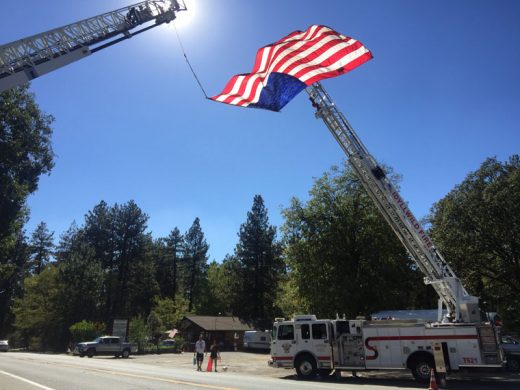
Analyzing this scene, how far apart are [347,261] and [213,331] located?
95.7ft

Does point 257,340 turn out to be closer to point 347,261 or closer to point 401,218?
point 347,261

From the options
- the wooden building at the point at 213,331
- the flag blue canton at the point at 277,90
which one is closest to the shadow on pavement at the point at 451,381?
the flag blue canton at the point at 277,90

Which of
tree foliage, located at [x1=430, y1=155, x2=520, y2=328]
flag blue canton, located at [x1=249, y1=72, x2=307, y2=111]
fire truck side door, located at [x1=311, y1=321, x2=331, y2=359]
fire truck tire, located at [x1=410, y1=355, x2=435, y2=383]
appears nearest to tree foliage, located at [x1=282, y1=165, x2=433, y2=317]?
tree foliage, located at [x1=430, y1=155, x2=520, y2=328]

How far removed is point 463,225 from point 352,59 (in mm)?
25032

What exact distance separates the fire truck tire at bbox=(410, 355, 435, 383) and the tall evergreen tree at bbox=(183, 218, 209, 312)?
6914 cm

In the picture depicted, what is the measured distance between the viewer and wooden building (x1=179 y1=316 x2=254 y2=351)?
55469 millimetres

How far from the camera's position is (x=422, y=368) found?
1630 centimetres

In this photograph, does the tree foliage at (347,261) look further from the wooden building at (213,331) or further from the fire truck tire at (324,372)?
the wooden building at (213,331)

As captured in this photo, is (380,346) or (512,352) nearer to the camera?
(380,346)

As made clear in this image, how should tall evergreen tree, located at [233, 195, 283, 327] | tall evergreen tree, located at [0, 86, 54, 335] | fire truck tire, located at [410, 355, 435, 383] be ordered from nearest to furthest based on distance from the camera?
fire truck tire, located at [410, 355, 435, 383], tall evergreen tree, located at [0, 86, 54, 335], tall evergreen tree, located at [233, 195, 283, 327]

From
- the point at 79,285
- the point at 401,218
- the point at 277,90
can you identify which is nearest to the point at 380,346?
the point at 401,218

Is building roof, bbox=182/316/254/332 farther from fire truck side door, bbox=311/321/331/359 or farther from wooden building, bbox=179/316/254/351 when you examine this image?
fire truck side door, bbox=311/321/331/359

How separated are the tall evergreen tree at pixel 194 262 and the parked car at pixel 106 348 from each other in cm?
4322

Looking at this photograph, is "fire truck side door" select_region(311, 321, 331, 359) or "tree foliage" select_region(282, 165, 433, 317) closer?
"fire truck side door" select_region(311, 321, 331, 359)
